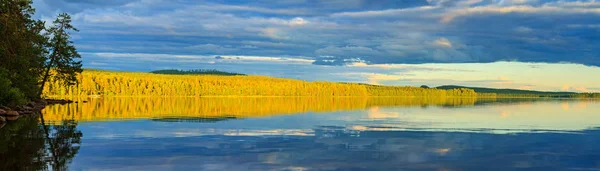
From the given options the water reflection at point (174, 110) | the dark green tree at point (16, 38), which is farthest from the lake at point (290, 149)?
the water reflection at point (174, 110)

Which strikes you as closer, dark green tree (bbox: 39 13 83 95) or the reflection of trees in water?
the reflection of trees in water

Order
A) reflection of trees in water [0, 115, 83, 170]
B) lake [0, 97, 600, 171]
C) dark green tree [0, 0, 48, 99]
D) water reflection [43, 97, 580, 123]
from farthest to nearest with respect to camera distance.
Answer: water reflection [43, 97, 580, 123], dark green tree [0, 0, 48, 99], lake [0, 97, 600, 171], reflection of trees in water [0, 115, 83, 170]

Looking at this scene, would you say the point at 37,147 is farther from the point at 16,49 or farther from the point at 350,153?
the point at 16,49

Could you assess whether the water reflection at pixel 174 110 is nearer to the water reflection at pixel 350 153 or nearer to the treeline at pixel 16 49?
the treeline at pixel 16 49

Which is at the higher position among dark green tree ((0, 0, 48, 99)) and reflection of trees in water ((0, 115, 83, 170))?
dark green tree ((0, 0, 48, 99))

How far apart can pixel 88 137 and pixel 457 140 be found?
19348 millimetres

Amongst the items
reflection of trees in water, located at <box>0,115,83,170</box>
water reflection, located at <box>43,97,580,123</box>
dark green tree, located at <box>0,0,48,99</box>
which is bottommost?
water reflection, located at <box>43,97,580,123</box>

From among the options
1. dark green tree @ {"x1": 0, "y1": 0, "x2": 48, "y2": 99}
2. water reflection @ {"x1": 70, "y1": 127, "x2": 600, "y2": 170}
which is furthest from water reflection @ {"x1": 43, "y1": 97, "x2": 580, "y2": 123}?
water reflection @ {"x1": 70, "y1": 127, "x2": 600, "y2": 170}

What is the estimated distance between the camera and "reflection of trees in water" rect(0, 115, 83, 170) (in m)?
19.7

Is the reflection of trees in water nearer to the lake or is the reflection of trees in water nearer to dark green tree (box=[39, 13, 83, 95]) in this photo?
the lake

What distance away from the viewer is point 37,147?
24641 millimetres

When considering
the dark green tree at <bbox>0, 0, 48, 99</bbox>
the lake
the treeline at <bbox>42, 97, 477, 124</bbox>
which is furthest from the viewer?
the treeline at <bbox>42, 97, 477, 124</bbox>

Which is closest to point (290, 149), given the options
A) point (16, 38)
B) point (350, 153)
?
point (350, 153)

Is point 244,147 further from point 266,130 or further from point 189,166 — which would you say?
point 266,130
